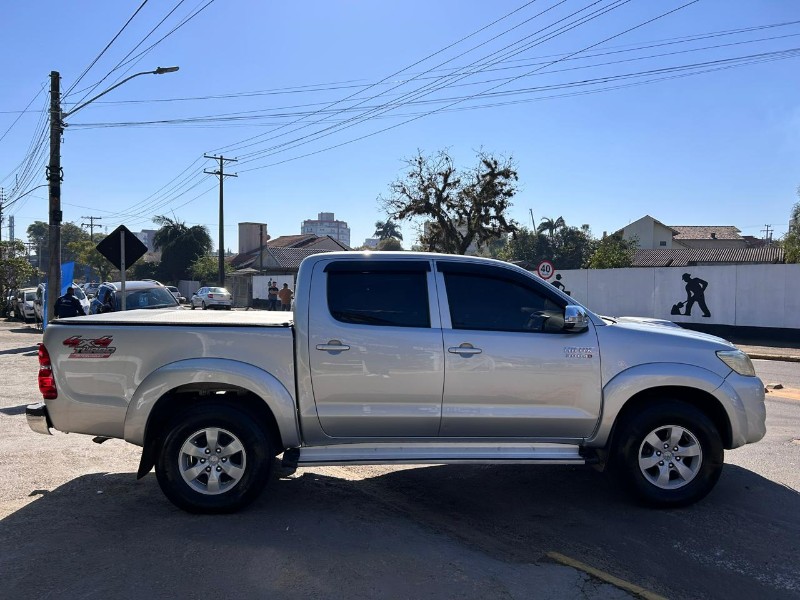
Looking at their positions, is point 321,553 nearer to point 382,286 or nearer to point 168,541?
point 168,541

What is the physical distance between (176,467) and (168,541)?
0.59 metres

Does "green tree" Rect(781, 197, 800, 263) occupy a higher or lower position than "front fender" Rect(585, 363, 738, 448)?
higher

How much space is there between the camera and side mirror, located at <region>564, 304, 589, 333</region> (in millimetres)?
4973

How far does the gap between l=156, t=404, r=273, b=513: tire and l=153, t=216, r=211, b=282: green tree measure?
65.9 metres

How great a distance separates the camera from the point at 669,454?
5160 mm

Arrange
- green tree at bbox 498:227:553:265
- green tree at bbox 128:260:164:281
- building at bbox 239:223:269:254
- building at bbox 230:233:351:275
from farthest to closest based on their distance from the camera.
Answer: building at bbox 239:223:269:254 → green tree at bbox 498:227:553:265 → green tree at bbox 128:260:164:281 → building at bbox 230:233:351:275

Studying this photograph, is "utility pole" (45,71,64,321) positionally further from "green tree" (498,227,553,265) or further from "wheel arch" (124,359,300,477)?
"green tree" (498,227,553,265)

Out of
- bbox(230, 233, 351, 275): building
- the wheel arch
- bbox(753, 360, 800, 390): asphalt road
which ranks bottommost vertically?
bbox(753, 360, 800, 390): asphalt road

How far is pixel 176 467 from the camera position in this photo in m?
4.92

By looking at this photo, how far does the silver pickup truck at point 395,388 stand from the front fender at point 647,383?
0.03 feet

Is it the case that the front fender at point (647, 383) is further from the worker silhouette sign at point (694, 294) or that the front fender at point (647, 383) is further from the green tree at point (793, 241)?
the green tree at point (793, 241)

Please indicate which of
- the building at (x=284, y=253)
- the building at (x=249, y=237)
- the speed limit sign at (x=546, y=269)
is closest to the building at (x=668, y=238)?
the building at (x=284, y=253)

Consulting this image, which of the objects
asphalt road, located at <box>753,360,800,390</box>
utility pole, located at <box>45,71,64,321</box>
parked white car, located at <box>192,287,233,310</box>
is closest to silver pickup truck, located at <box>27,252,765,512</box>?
asphalt road, located at <box>753,360,800,390</box>

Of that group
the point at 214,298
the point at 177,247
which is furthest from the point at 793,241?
the point at 177,247
